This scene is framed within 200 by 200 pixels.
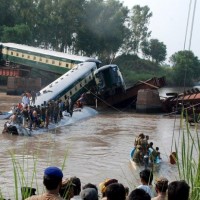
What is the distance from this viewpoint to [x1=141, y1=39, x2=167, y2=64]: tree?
321ft

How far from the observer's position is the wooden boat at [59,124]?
19.8m

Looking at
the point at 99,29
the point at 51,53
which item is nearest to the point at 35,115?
the point at 51,53

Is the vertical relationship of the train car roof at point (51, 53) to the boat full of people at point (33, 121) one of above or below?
above

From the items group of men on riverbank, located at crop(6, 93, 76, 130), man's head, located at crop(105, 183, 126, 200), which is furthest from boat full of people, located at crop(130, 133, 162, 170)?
man's head, located at crop(105, 183, 126, 200)

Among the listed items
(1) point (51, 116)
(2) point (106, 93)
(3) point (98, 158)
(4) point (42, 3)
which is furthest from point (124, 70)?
(3) point (98, 158)

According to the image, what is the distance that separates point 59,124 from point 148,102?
1048 cm

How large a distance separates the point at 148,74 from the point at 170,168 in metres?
73.5

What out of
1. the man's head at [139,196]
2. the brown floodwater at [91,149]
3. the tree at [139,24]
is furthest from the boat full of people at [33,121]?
the tree at [139,24]

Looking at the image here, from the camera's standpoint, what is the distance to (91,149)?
1794 centimetres

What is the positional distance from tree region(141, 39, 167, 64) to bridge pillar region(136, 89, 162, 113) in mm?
65601

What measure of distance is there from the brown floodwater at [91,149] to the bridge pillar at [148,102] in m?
1.86

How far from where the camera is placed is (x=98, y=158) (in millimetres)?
15984

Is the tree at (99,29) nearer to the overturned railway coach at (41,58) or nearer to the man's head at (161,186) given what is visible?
the overturned railway coach at (41,58)

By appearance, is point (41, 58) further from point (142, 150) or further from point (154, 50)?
point (154, 50)
